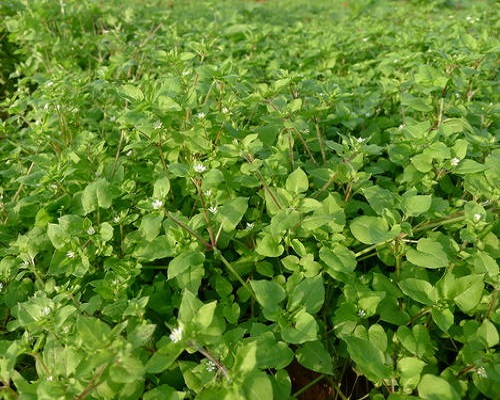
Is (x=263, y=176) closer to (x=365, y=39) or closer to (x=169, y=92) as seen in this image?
(x=169, y=92)

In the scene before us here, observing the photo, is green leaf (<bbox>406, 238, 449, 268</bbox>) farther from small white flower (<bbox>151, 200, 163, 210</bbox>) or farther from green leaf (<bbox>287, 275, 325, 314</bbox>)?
small white flower (<bbox>151, 200, 163, 210</bbox>)

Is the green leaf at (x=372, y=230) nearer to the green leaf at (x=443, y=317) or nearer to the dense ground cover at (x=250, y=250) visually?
the dense ground cover at (x=250, y=250)

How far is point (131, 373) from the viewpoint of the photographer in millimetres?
1081

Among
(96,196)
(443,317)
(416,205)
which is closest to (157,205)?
(96,196)

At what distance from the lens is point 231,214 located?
1551 millimetres

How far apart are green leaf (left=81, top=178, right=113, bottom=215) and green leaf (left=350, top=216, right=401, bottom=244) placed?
0.99 m

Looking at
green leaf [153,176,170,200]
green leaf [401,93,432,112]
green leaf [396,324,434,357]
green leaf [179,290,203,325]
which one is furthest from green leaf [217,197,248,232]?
green leaf [401,93,432,112]

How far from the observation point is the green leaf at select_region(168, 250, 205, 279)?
139 cm

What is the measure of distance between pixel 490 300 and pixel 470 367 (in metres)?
0.24

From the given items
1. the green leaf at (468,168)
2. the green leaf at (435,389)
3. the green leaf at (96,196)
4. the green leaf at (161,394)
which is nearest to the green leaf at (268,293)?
the green leaf at (161,394)

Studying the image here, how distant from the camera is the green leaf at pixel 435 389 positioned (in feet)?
3.96

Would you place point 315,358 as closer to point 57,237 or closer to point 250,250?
point 250,250

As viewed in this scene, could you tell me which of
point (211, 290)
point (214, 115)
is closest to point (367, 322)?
point (211, 290)

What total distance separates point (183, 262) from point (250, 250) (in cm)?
37
